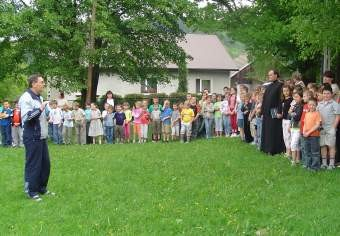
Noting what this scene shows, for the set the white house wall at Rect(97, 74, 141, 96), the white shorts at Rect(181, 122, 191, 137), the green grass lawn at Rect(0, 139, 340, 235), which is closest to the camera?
the green grass lawn at Rect(0, 139, 340, 235)

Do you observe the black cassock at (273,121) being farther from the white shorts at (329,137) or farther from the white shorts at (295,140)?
the white shorts at (329,137)

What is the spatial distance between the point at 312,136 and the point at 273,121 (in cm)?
262

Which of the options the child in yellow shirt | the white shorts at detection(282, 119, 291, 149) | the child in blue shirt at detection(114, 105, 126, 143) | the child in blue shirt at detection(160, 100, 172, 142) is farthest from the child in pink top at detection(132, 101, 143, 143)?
the white shorts at detection(282, 119, 291, 149)

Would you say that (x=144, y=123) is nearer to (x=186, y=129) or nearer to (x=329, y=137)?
(x=186, y=129)

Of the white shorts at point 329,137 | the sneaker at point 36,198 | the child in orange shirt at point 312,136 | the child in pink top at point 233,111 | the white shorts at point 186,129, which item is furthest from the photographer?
the white shorts at point 186,129

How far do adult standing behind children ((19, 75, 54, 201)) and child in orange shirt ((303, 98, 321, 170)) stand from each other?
5.11 m

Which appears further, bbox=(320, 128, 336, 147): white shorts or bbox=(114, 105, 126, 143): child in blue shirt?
bbox=(114, 105, 126, 143): child in blue shirt

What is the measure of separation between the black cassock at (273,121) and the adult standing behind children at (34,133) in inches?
246

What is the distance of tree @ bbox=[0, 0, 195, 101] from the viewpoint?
22.4 m

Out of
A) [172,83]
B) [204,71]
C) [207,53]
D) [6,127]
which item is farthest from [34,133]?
[207,53]

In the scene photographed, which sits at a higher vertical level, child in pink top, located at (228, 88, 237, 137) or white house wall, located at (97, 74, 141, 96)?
white house wall, located at (97, 74, 141, 96)

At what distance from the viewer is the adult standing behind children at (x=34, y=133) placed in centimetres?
905

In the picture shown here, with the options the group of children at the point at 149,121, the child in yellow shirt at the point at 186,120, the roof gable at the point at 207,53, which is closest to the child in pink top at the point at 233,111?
the group of children at the point at 149,121

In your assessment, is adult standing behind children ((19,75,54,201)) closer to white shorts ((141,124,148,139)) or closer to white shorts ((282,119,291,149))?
white shorts ((282,119,291,149))
